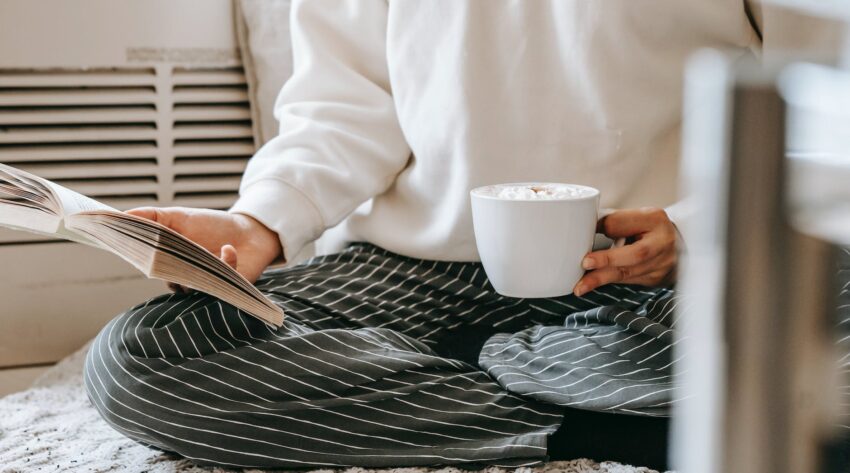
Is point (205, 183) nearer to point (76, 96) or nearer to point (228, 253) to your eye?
point (76, 96)

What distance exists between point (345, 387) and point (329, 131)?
1.41 ft

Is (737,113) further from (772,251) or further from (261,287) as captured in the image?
(261,287)

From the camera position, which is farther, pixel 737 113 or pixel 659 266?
pixel 659 266

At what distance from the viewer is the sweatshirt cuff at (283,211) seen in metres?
1.09

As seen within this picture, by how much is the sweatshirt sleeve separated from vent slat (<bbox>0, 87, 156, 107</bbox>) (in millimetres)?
359

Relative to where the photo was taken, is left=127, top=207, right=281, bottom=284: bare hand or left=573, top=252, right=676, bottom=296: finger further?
left=127, top=207, right=281, bottom=284: bare hand

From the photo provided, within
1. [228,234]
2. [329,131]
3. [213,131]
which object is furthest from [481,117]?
[213,131]

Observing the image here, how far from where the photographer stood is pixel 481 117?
1.07 metres

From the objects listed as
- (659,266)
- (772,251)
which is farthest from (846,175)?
(659,266)

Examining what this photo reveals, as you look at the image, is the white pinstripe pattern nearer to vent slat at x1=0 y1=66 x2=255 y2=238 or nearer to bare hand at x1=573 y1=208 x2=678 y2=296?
bare hand at x1=573 y1=208 x2=678 y2=296

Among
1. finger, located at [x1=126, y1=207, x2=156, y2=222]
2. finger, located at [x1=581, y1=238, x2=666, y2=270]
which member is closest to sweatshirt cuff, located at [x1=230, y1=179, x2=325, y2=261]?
finger, located at [x1=126, y1=207, x2=156, y2=222]

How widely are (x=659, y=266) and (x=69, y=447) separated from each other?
2.18ft

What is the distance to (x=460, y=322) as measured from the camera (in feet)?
3.59

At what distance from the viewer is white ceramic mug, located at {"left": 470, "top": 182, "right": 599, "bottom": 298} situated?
0.83 metres
